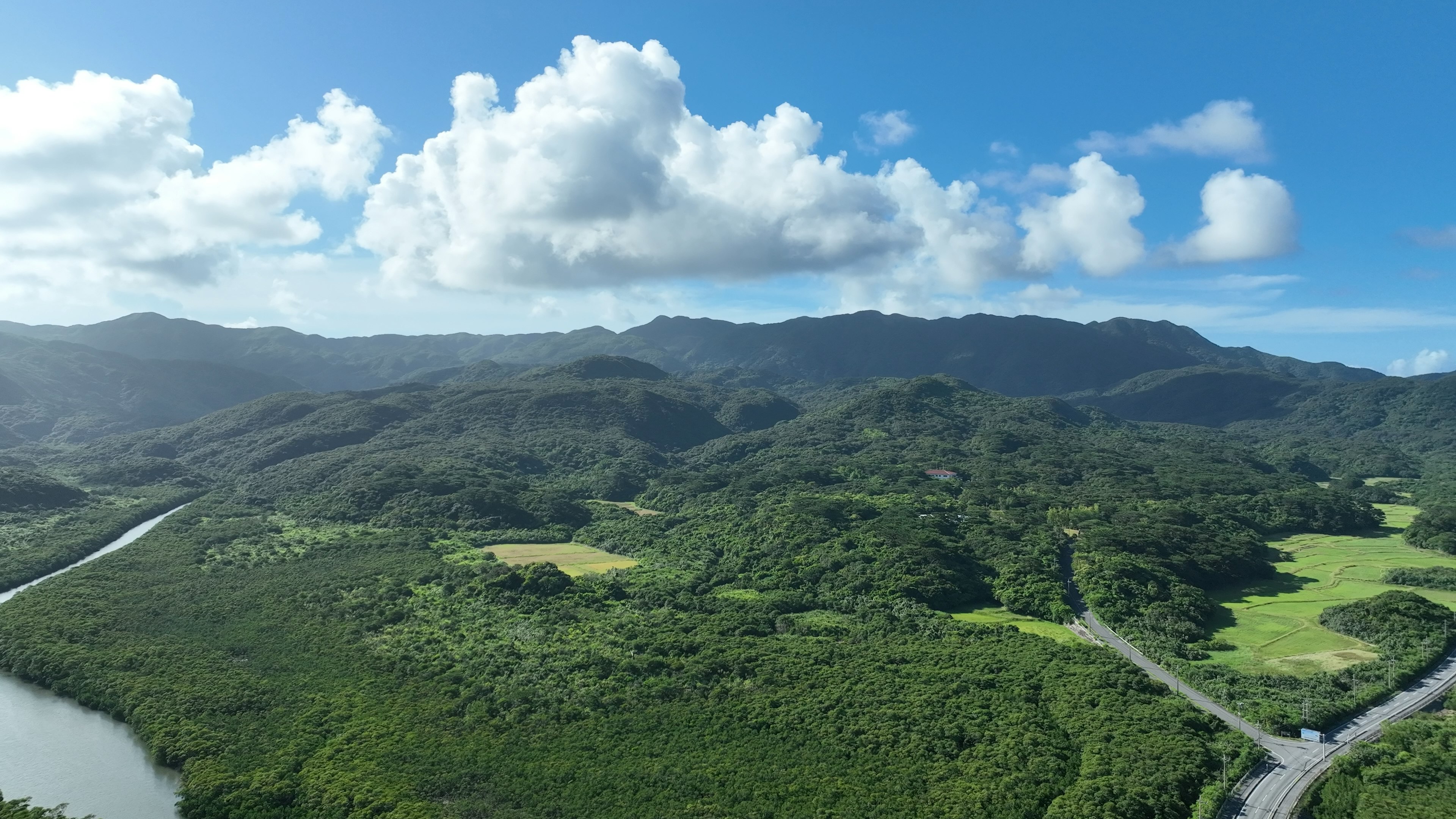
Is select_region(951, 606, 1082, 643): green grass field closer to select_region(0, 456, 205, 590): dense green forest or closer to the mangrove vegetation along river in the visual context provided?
the mangrove vegetation along river

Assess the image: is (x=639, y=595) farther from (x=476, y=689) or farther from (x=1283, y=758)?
(x=1283, y=758)

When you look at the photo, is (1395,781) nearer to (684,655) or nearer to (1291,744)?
(1291,744)

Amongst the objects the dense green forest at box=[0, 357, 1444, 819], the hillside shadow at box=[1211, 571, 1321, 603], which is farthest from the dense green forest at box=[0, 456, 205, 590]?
the hillside shadow at box=[1211, 571, 1321, 603]

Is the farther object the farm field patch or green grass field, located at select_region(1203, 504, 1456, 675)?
the farm field patch

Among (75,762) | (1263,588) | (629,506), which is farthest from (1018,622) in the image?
(629,506)

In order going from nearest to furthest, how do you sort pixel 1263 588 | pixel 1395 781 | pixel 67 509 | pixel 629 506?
pixel 1395 781
pixel 1263 588
pixel 67 509
pixel 629 506
